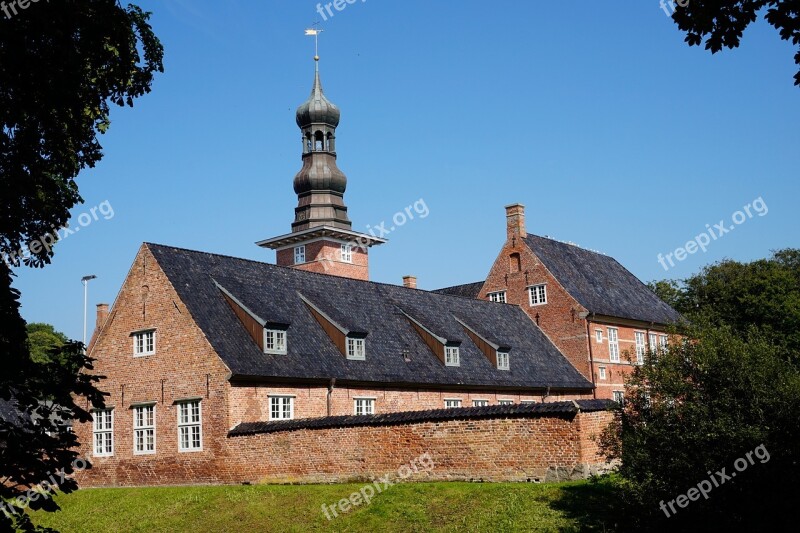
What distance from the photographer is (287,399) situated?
A: 2734 centimetres

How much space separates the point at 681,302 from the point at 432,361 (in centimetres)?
3684

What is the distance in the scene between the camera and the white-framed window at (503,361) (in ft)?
119

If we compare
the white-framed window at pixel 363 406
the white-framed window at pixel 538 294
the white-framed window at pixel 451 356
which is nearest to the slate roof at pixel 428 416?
the white-framed window at pixel 363 406

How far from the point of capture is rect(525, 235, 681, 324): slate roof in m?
43.9

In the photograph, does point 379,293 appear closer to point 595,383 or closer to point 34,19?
point 595,383

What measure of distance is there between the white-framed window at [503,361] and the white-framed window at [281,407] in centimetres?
1173

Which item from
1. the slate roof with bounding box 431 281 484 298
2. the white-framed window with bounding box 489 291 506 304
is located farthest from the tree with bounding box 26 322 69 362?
the white-framed window with bounding box 489 291 506 304

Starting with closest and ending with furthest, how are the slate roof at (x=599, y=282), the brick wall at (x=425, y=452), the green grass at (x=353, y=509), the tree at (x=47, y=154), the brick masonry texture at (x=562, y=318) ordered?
the tree at (x=47, y=154) → the green grass at (x=353, y=509) → the brick wall at (x=425, y=452) → the brick masonry texture at (x=562, y=318) → the slate roof at (x=599, y=282)

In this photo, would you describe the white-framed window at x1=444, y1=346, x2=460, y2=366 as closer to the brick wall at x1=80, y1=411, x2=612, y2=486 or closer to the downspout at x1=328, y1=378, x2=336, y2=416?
the downspout at x1=328, y1=378, x2=336, y2=416

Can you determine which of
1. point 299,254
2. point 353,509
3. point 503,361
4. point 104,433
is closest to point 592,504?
point 353,509

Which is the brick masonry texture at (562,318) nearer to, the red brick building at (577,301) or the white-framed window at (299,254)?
the red brick building at (577,301)

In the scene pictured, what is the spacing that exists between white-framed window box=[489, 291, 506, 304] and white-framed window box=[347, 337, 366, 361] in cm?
1629

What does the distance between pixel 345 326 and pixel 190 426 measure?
6.99 meters

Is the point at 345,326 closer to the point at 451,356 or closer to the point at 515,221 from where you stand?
the point at 451,356
